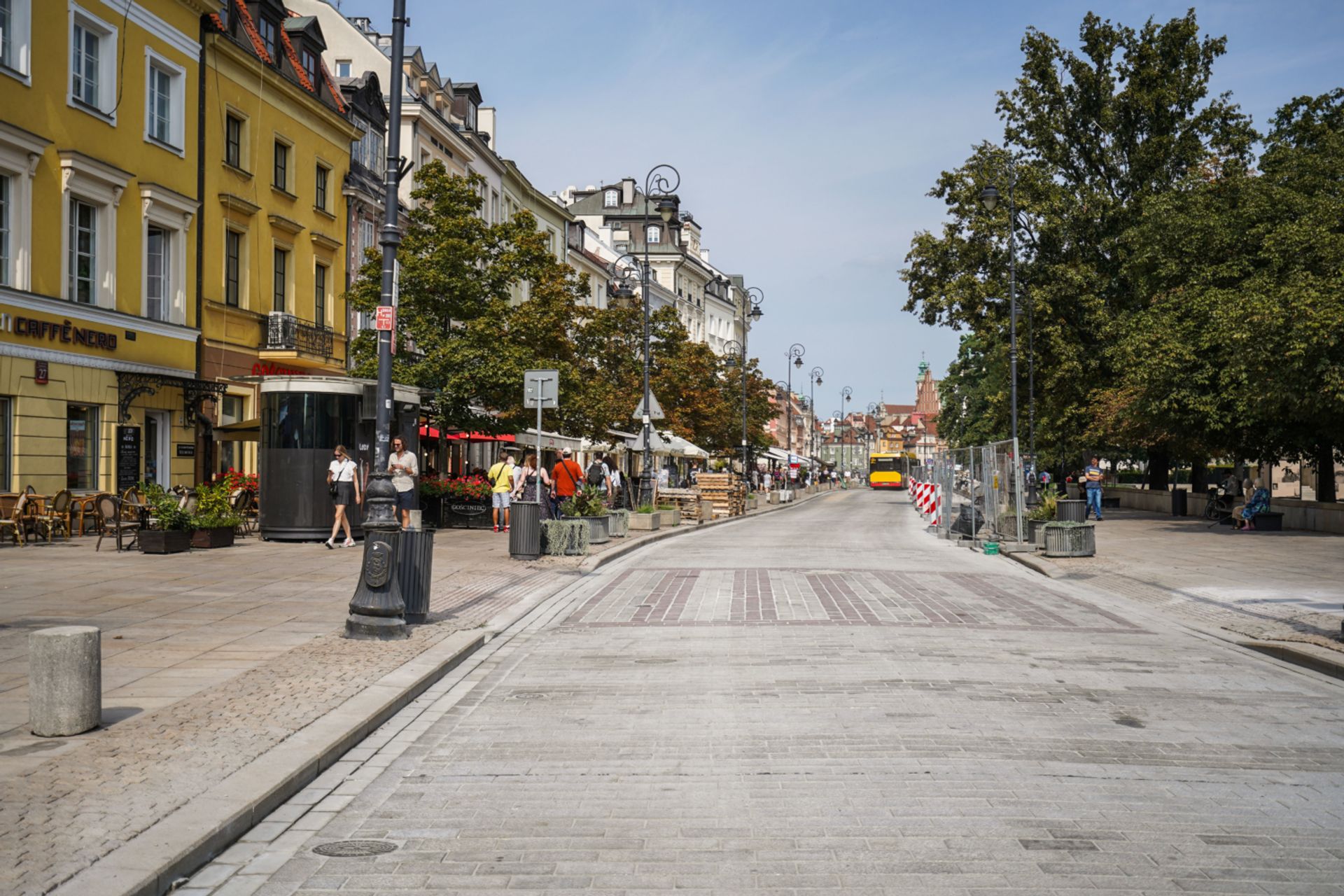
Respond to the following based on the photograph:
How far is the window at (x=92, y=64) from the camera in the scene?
23.0 meters

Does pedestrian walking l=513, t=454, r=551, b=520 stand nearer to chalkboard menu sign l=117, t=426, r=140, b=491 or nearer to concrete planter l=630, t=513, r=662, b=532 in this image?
concrete planter l=630, t=513, r=662, b=532

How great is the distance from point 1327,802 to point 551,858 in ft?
11.7

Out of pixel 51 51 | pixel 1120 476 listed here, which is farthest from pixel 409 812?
pixel 1120 476

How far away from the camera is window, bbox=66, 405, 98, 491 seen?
22.8 meters

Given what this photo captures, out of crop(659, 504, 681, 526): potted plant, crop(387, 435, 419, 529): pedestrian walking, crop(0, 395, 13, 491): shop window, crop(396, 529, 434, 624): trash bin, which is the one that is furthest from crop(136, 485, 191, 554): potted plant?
crop(659, 504, 681, 526): potted plant

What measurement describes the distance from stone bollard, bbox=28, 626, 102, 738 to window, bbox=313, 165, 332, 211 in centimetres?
2936

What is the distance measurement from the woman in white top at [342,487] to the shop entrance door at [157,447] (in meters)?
7.10

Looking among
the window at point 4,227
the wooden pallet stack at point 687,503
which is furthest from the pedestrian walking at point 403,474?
the wooden pallet stack at point 687,503

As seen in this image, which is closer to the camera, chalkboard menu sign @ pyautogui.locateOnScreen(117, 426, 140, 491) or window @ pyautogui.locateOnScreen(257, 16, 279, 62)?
chalkboard menu sign @ pyautogui.locateOnScreen(117, 426, 140, 491)

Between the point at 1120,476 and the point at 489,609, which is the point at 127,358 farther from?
the point at 1120,476

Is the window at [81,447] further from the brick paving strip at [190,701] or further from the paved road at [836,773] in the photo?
the paved road at [836,773]

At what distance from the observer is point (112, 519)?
66.4 feet

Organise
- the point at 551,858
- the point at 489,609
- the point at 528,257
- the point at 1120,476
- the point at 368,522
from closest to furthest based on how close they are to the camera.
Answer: the point at 551,858, the point at 368,522, the point at 489,609, the point at 528,257, the point at 1120,476

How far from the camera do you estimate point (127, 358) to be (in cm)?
2444
